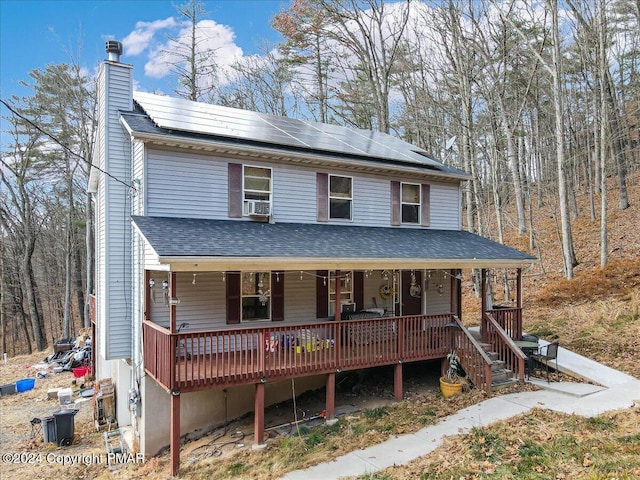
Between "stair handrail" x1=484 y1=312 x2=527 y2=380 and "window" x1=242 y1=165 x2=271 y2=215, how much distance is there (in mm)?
6527

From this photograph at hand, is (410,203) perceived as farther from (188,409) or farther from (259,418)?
(188,409)

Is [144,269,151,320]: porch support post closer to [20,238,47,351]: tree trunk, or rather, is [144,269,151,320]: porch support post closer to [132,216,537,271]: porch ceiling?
[132,216,537,271]: porch ceiling

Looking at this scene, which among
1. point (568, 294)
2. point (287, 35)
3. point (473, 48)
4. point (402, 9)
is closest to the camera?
point (568, 294)

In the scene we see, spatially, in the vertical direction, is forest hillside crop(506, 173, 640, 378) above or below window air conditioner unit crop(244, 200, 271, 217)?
below

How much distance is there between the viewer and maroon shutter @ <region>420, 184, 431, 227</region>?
1338 cm

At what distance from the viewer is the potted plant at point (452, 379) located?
9906 mm

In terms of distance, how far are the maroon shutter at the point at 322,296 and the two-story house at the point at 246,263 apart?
0.05 m

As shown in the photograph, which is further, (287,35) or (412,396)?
(287,35)

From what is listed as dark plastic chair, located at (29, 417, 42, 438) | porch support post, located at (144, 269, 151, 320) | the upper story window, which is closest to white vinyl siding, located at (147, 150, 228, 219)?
porch support post, located at (144, 269, 151, 320)

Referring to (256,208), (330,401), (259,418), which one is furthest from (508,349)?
(256,208)

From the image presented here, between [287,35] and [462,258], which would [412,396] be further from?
[287,35]

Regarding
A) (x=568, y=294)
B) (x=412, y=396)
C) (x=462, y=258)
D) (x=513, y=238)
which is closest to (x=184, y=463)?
(x=412, y=396)

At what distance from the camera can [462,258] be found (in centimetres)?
1091

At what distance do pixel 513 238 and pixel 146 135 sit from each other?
22.6 meters
